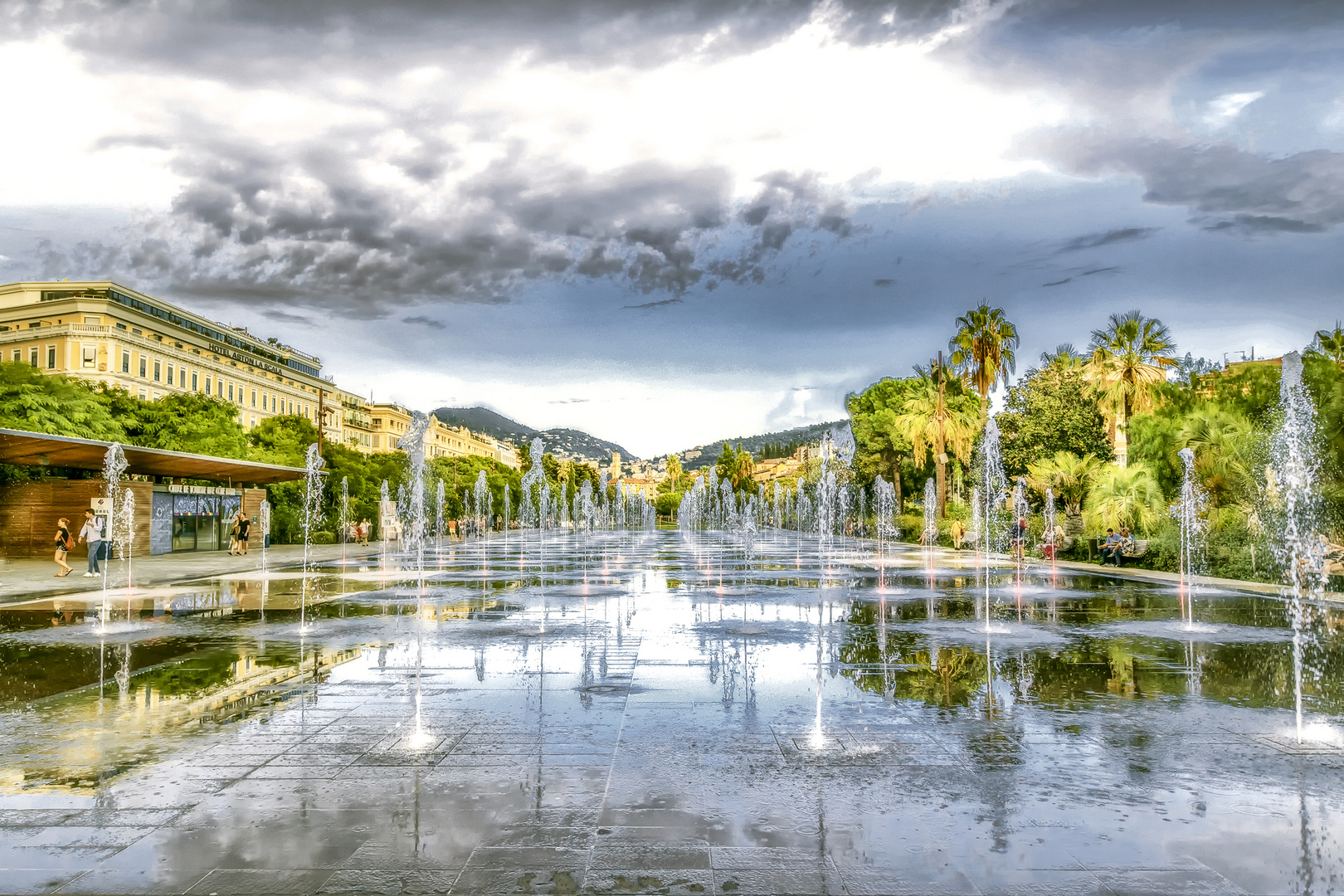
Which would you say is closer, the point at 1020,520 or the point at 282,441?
the point at 1020,520

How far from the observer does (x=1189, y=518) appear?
2495 cm

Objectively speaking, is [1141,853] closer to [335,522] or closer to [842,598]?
[842,598]

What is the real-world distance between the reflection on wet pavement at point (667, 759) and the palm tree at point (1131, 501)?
550 inches

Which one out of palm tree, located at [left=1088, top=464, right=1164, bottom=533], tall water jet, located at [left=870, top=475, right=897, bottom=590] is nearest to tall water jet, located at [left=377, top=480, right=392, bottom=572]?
tall water jet, located at [left=870, top=475, right=897, bottom=590]

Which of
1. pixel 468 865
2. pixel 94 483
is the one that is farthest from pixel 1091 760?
pixel 94 483

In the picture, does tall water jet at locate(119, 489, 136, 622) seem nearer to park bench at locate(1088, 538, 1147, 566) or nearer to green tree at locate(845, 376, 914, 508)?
park bench at locate(1088, 538, 1147, 566)

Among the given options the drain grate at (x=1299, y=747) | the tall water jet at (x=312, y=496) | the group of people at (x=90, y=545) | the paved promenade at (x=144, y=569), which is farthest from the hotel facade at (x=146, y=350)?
the drain grate at (x=1299, y=747)

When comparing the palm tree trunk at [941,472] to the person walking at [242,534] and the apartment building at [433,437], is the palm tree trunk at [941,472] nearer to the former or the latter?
the person walking at [242,534]

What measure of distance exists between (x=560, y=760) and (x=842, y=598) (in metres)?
12.0

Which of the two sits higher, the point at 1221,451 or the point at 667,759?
the point at 1221,451

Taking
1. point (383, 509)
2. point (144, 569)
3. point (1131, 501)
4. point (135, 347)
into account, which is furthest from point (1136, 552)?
point (135, 347)

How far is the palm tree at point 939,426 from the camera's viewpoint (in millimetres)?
47156

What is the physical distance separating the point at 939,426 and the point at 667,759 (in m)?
43.3

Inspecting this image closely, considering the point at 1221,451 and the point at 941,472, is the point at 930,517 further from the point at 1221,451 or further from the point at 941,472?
the point at 1221,451
